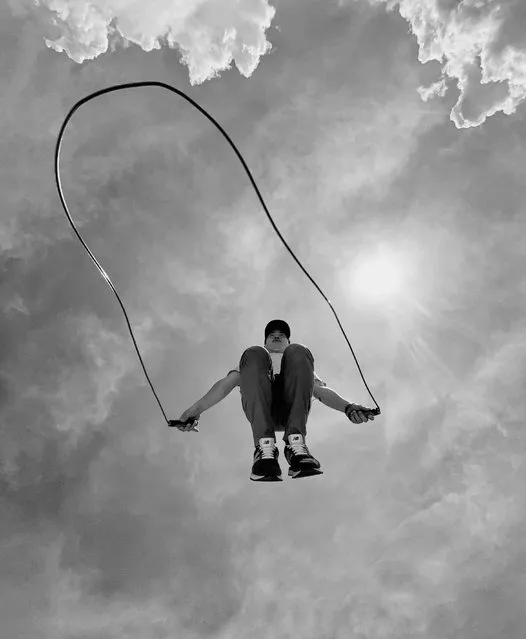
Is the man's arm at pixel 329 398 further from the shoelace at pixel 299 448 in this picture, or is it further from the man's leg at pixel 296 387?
the shoelace at pixel 299 448

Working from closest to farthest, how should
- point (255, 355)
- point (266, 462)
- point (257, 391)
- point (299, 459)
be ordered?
1. point (266, 462)
2. point (299, 459)
3. point (257, 391)
4. point (255, 355)

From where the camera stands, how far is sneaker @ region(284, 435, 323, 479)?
5.98m

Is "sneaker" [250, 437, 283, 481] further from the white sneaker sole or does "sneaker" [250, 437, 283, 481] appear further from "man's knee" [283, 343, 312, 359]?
"man's knee" [283, 343, 312, 359]

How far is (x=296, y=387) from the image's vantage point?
6.38 metres

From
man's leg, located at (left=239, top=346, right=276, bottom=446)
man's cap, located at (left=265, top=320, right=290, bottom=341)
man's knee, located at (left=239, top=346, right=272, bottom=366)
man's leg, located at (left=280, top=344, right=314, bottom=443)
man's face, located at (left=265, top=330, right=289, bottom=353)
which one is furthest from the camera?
man's cap, located at (left=265, top=320, right=290, bottom=341)

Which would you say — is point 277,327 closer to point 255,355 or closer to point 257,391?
point 255,355

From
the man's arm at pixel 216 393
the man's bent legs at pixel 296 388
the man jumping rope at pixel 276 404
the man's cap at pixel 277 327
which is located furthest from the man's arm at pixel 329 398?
the man's arm at pixel 216 393

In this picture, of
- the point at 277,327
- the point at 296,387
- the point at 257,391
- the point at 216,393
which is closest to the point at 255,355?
the point at 257,391

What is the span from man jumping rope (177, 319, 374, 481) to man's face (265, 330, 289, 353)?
0.22 m

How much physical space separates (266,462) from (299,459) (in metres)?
0.37

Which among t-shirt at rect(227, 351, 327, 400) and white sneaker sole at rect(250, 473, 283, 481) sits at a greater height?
t-shirt at rect(227, 351, 327, 400)

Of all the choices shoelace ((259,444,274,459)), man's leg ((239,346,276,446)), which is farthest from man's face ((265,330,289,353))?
shoelace ((259,444,274,459))

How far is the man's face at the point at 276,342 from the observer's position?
7.27 m

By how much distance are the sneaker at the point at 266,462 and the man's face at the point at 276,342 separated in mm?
1479
